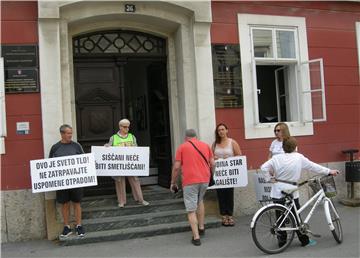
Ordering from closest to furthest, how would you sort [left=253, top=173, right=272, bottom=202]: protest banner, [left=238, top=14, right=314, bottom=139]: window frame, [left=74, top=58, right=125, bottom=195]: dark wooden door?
[left=253, top=173, right=272, bottom=202]: protest banner, [left=74, top=58, right=125, bottom=195]: dark wooden door, [left=238, top=14, right=314, bottom=139]: window frame

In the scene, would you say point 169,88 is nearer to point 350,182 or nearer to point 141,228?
point 141,228

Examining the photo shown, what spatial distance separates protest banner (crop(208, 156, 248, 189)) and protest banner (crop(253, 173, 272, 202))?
354 millimetres

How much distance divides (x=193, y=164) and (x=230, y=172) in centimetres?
138

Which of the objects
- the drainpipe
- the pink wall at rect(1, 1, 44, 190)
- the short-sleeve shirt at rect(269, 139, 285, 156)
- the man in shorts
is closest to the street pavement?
the man in shorts

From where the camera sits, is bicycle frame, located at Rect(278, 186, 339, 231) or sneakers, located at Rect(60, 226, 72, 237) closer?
bicycle frame, located at Rect(278, 186, 339, 231)

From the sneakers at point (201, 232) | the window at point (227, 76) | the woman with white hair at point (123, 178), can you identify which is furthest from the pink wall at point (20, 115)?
the window at point (227, 76)

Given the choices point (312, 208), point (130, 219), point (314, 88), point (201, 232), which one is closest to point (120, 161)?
point (130, 219)

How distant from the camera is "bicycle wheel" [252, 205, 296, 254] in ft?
19.0

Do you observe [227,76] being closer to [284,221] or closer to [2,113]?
[284,221]

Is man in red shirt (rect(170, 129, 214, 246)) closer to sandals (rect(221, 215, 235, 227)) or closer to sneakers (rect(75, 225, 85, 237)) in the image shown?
sandals (rect(221, 215, 235, 227))

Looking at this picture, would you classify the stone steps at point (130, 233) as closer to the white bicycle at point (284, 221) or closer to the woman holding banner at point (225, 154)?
the woman holding banner at point (225, 154)

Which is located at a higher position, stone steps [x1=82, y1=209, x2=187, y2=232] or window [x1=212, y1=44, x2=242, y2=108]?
window [x1=212, y1=44, x2=242, y2=108]

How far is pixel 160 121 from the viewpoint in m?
9.37

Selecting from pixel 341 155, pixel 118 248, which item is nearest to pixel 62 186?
pixel 118 248
